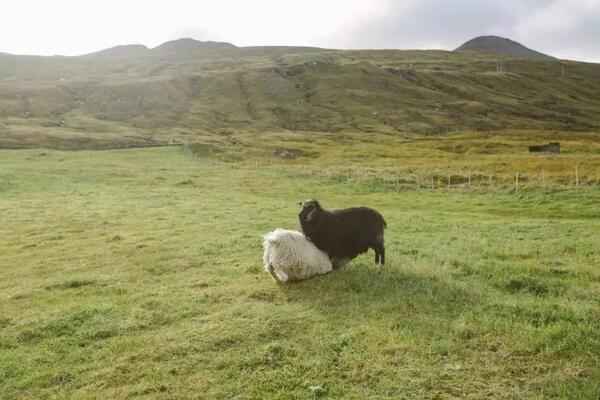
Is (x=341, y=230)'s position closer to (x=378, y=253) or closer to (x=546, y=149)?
(x=378, y=253)

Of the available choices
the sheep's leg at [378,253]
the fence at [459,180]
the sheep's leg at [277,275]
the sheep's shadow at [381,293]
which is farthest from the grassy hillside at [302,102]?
the sheep's shadow at [381,293]

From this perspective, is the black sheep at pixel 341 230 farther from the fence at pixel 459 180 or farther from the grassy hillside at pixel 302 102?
the grassy hillside at pixel 302 102

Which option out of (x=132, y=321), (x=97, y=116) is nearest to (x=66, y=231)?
(x=132, y=321)

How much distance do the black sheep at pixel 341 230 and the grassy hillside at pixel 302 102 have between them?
71.0 metres

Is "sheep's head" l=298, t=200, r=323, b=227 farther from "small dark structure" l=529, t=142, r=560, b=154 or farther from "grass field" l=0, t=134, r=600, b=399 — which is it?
"small dark structure" l=529, t=142, r=560, b=154

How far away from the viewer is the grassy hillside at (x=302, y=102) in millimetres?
114738

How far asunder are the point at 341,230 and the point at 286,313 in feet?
11.2

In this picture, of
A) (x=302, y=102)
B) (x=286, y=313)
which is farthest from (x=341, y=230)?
(x=302, y=102)

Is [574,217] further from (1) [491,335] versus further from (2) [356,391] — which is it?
(2) [356,391]

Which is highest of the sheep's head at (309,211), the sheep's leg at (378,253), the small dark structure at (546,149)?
the small dark structure at (546,149)

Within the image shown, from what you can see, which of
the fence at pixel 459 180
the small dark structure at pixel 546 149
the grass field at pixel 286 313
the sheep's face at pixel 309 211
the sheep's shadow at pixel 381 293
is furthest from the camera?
the small dark structure at pixel 546 149

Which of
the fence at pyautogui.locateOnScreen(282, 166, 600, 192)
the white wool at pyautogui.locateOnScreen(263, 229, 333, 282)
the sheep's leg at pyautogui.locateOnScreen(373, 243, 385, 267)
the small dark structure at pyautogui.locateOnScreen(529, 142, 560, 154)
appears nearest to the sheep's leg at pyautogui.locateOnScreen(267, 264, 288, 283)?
the white wool at pyautogui.locateOnScreen(263, 229, 333, 282)

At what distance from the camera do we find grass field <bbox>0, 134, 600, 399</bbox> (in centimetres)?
736

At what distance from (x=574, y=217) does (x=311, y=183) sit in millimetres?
20411
